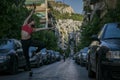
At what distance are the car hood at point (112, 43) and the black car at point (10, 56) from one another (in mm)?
6746

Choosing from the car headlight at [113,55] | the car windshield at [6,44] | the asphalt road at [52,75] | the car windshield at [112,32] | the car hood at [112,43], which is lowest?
the asphalt road at [52,75]

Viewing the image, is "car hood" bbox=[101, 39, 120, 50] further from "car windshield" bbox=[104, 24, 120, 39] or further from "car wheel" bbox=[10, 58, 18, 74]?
"car wheel" bbox=[10, 58, 18, 74]

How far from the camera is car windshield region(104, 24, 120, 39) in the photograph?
1127cm

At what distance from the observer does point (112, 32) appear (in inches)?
453


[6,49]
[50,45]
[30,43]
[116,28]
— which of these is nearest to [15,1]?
[6,49]

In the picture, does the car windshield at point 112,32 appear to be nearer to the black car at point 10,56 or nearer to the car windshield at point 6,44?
the black car at point 10,56

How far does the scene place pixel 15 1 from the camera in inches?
777

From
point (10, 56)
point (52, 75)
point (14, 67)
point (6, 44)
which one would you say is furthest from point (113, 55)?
point (6, 44)

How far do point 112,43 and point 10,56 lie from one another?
24.8 feet

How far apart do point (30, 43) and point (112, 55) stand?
5161mm

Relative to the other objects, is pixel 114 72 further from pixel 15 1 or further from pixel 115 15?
pixel 115 15

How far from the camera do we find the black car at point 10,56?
16.7 metres

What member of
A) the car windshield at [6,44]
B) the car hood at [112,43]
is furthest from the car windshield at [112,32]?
the car windshield at [6,44]

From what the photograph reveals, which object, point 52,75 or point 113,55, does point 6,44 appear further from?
point 113,55
